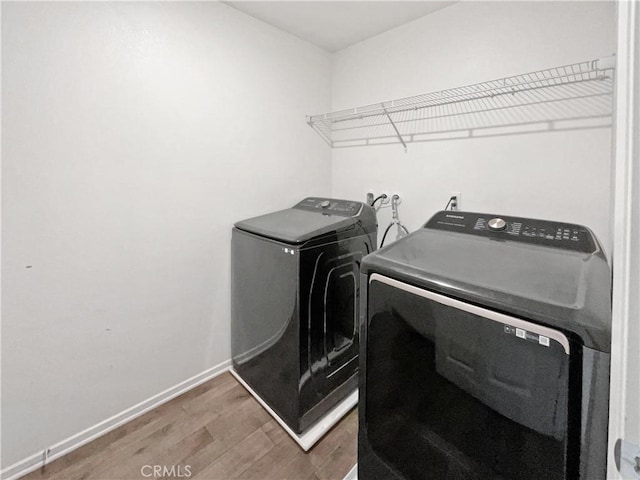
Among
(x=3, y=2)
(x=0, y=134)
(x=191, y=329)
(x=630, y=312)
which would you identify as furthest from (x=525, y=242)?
(x=3, y=2)

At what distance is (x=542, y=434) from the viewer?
2.55ft

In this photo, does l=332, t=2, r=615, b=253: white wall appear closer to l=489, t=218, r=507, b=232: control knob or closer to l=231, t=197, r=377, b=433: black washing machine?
l=489, t=218, r=507, b=232: control knob

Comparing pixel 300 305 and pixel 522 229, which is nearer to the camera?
pixel 522 229

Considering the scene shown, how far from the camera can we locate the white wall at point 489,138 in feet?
4.62

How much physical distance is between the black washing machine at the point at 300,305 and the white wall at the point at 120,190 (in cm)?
28

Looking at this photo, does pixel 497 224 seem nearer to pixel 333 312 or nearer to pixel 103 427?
pixel 333 312

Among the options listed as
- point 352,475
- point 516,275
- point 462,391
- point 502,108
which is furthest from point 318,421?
Result: point 502,108

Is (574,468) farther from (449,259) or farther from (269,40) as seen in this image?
(269,40)

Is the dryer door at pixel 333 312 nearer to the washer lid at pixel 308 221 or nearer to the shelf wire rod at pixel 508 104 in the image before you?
the washer lid at pixel 308 221

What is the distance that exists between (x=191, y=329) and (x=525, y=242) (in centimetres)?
194

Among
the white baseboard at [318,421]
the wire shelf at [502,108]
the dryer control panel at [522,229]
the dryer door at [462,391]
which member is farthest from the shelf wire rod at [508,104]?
the white baseboard at [318,421]

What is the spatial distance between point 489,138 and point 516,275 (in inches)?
43.2

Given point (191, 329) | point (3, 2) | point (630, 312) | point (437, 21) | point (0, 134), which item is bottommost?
point (191, 329)

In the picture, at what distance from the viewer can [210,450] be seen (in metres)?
1.51
